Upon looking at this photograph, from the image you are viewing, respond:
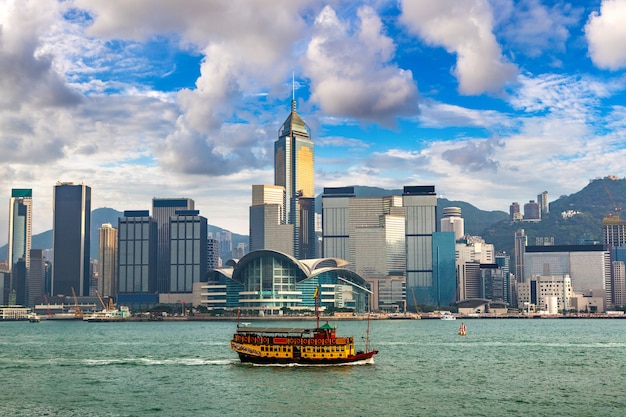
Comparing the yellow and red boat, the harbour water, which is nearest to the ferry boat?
the yellow and red boat

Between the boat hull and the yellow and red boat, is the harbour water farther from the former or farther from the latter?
the yellow and red boat

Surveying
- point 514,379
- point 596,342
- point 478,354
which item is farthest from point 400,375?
point 596,342

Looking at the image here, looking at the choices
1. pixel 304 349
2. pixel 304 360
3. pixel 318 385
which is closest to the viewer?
pixel 318 385

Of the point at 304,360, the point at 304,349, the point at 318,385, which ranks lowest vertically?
the point at 318,385

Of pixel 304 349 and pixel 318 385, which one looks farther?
pixel 304 349

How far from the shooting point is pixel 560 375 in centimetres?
8481

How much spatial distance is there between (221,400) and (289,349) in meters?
20.4

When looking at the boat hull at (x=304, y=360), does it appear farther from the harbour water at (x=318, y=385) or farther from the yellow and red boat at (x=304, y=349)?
the harbour water at (x=318, y=385)

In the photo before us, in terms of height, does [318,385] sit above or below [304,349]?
below


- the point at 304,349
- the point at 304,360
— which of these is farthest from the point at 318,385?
the point at 304,349

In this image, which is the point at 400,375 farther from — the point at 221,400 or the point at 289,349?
the point at 221,400

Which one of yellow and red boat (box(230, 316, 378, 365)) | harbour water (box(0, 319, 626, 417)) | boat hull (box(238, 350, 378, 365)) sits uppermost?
yellow and red boat (box(230, 316, 378, 365))

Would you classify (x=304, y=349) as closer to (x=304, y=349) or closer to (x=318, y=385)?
(x=304, y=349)

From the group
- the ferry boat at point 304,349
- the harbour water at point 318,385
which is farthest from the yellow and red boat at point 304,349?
the harbour water at point 318,385
